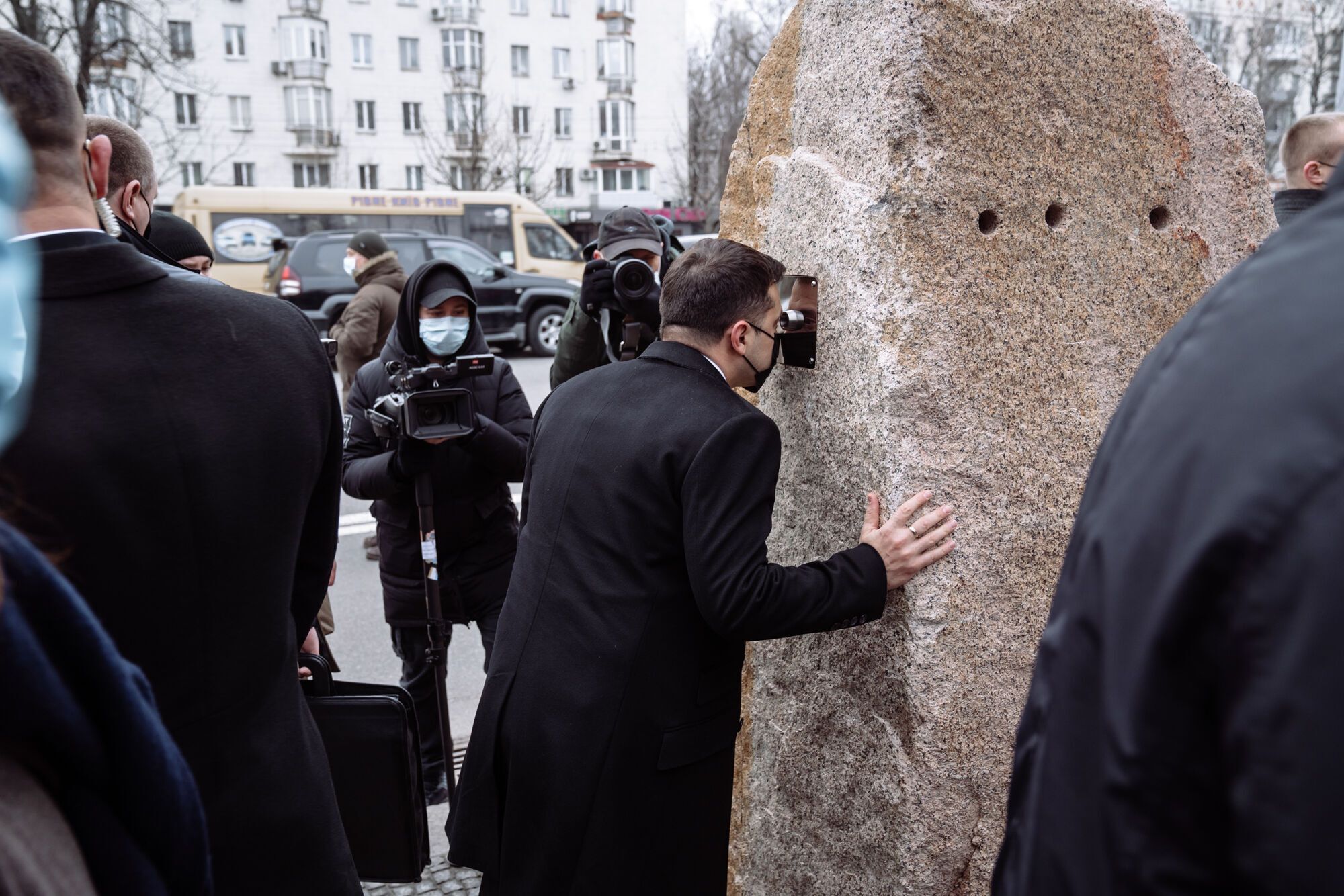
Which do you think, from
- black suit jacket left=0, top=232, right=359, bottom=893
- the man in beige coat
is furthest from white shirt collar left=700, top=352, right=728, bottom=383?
the man in beige coat

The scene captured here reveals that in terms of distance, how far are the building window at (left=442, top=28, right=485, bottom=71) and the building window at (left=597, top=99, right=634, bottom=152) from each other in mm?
4950

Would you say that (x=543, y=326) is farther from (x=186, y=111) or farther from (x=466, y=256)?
(x=186, y=111)

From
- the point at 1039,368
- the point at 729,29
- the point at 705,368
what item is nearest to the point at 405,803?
the point at 705,368

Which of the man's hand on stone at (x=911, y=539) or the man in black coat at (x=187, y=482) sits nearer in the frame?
the man in black coat at (x=187, y=482)

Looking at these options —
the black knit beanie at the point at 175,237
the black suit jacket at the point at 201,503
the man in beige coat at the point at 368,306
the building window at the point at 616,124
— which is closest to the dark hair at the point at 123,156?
the black knit beanie at the point at 175,237

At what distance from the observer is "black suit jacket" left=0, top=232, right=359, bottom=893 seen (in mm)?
1332

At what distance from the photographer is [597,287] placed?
3.21 m

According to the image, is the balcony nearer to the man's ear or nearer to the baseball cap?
the baseball cap

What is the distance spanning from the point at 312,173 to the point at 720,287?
3822 centimetres

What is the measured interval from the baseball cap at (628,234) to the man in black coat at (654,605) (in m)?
1.43

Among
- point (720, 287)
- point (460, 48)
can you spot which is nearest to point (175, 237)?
point (720, 287)

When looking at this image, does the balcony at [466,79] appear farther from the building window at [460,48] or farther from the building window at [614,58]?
the building window at [614,58]

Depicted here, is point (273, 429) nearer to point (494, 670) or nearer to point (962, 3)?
point (494, 670)

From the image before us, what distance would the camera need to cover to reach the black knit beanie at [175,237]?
3.35 m
